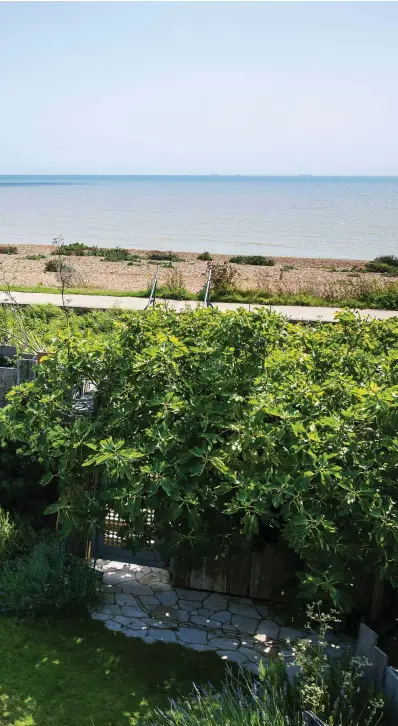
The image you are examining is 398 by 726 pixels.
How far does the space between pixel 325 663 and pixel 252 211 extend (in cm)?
7903

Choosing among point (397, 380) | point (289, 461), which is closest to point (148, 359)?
point (289, 461)

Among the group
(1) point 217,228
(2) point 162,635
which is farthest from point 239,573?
(1) point 217,228

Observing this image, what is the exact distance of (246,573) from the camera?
20.7 ft

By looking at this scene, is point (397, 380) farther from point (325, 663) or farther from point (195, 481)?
point (325, 663)

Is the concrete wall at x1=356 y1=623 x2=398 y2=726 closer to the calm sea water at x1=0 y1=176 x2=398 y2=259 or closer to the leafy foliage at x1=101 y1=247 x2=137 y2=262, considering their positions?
the leafy foliage at x1=101 y1=247 x2=137 y2=262

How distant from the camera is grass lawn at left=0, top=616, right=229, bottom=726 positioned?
15.9 ft

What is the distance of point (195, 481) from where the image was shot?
5.04 metres

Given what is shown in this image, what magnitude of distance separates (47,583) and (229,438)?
2.07 meters

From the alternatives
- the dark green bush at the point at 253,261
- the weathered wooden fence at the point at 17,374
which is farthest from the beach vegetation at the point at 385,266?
the weathered wooden fence at the point at 17,374

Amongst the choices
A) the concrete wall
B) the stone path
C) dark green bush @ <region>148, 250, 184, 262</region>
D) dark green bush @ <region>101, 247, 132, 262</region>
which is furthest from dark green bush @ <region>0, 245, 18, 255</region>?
the concrete wall

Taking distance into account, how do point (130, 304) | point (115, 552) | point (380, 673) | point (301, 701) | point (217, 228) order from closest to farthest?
point (301, 701) → point (380, 673) → point (115, 552) → point (130, 304) → point (217, 228)

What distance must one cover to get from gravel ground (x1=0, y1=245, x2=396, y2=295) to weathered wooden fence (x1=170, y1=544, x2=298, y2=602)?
16002 millimetres

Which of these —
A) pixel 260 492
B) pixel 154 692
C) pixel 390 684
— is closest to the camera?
pixel 390 684

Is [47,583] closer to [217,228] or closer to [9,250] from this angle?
[9,250]
